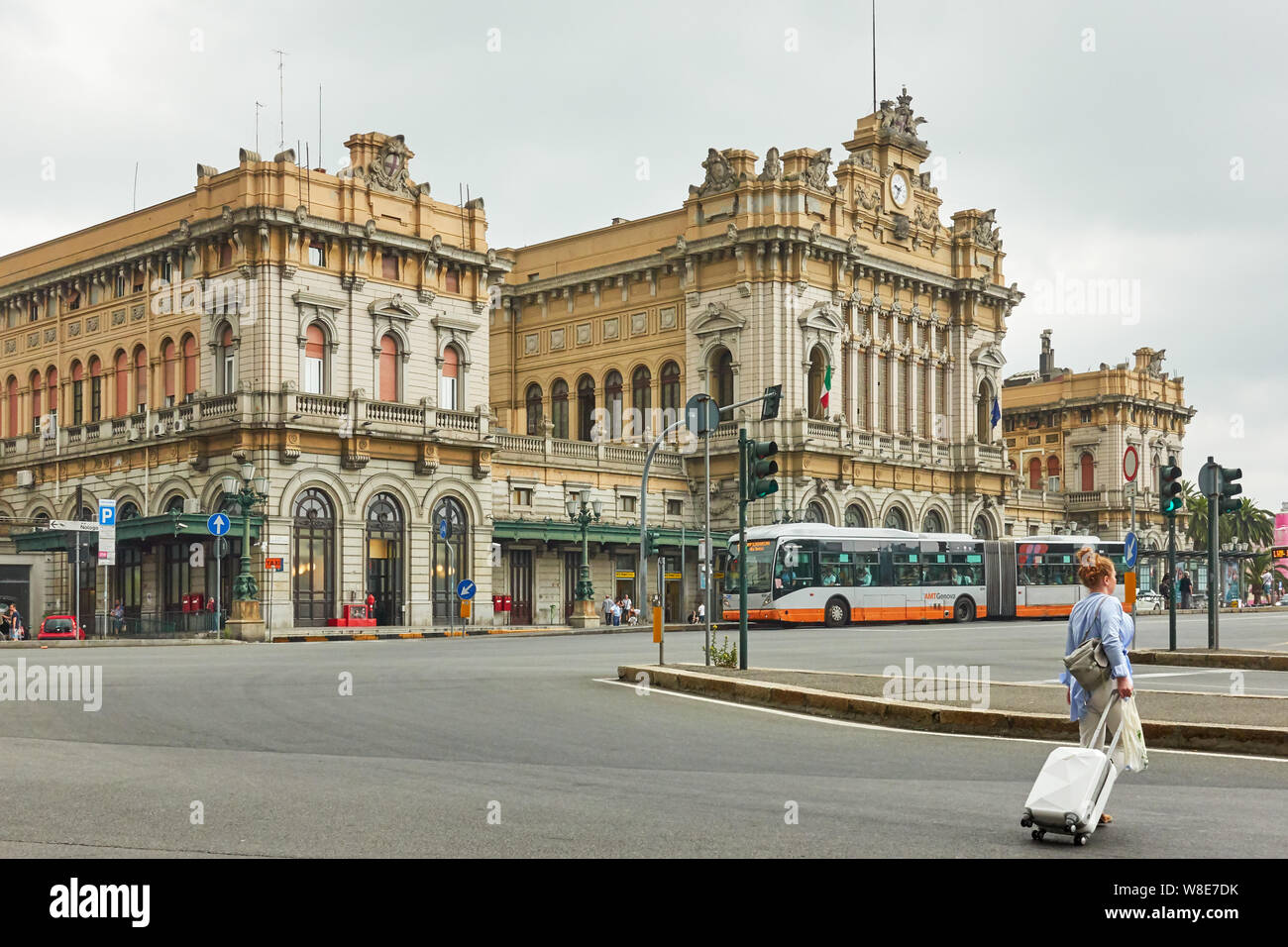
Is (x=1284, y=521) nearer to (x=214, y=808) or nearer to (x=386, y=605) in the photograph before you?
(x=386, y=605)

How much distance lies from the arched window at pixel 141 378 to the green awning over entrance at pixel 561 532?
43.3ft

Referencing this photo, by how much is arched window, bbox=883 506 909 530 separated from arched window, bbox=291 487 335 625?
93.1 feet

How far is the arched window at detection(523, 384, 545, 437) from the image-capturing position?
72.5 m

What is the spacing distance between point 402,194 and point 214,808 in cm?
4417

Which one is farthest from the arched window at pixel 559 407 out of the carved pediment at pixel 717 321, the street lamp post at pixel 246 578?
the street lamp post at pixel 246 578

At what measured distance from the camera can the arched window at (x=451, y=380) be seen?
53562 millimetres

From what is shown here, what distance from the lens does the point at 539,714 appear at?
16859mm

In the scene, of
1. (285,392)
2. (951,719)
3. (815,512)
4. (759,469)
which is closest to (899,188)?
(815,512)

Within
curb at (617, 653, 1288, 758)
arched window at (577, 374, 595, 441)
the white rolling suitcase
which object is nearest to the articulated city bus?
arched window at (577, 374, 595, 441)

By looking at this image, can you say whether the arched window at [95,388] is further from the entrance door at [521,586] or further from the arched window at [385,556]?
the entrance door at [521,586]

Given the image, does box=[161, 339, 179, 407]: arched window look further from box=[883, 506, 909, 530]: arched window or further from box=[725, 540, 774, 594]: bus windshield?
box=[883, 506, 909, 530]: arched window
